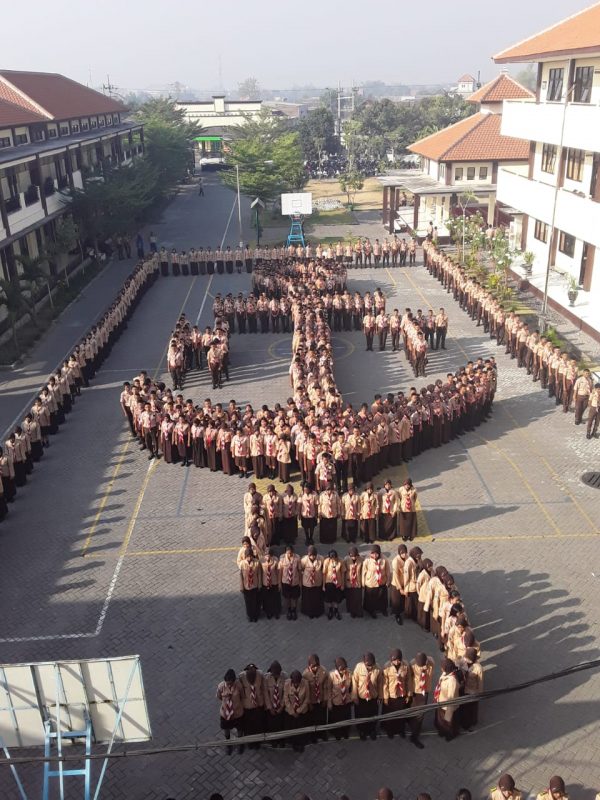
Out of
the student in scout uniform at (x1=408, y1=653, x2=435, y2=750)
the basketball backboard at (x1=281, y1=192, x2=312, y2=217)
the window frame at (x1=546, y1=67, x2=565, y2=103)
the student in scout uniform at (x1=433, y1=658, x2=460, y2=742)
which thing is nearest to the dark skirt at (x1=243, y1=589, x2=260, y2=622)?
the student in scout uniform at (x1=408, y1=653, x2=435, y2=750)

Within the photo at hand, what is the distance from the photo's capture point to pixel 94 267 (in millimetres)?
32156

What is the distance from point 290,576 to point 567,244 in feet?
66.5

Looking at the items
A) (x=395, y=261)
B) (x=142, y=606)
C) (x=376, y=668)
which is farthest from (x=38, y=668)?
(x=395, y=261)

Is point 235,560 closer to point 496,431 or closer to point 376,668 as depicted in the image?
point 376,668

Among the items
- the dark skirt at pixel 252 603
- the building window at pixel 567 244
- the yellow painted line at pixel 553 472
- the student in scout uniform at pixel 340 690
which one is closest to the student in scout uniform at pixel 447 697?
the student in scout uniform at pixel 340 690

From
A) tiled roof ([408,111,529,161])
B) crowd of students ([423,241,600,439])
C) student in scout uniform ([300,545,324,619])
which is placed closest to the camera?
student in scout uniform ([300,545,324,619])

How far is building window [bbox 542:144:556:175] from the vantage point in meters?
25.6

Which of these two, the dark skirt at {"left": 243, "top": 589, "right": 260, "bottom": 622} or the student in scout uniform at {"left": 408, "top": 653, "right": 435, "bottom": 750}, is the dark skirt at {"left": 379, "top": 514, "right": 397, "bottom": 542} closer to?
the dark skirt at {"left": 243, "top": 589, "right": 260, "bottom": 622}

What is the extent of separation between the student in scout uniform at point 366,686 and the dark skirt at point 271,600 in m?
2.15

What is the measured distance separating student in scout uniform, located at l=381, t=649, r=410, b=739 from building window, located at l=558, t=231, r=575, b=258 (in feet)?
67.9

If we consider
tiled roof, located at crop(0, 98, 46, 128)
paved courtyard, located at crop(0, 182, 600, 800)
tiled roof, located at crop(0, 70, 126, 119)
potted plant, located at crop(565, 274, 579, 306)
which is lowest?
paved courtyard, located at crop(0, 182, 600, 800)

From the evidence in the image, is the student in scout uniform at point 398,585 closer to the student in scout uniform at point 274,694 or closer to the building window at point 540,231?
the student in scout uniform at point 274,694

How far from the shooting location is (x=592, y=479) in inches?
522

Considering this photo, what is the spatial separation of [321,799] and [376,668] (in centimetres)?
144
